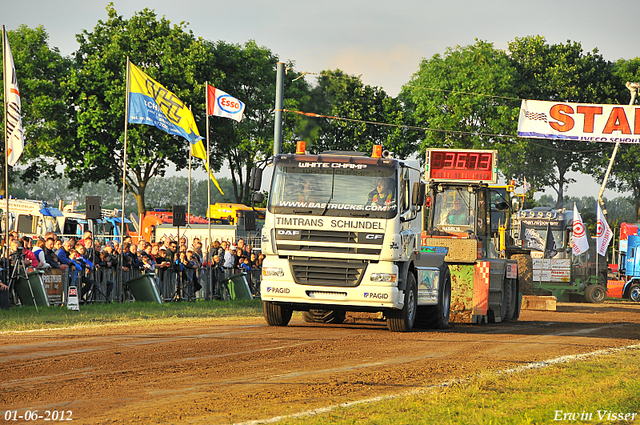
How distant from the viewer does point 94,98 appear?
42.0m

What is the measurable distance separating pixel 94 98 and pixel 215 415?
3756 cm

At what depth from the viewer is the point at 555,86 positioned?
5800 centimetres

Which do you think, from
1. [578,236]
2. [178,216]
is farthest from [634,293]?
[178,216]

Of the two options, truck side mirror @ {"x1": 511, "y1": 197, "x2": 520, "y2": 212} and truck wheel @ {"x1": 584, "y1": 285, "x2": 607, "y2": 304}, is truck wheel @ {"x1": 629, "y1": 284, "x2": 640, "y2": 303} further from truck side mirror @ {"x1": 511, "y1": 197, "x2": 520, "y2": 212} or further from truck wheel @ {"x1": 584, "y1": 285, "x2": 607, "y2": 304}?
truck side mirror @ {"x1": 511, "y1": 197, "x2": 520, "y2": 212}

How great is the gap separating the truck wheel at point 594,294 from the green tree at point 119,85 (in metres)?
21.3

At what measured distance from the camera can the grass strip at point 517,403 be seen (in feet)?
22.6

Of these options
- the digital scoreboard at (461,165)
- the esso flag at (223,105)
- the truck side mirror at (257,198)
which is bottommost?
the truck side mirror at (257,198)

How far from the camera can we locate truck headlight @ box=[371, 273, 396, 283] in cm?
1391

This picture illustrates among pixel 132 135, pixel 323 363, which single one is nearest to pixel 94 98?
pixel 132 135

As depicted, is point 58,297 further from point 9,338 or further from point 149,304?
point 9,338

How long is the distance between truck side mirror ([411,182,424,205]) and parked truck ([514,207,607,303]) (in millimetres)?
19272

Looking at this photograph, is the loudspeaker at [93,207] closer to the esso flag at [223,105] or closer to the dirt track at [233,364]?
the dirt track at [233,364]

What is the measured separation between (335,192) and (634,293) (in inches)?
1164

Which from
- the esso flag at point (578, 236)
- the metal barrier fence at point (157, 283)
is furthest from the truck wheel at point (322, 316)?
the esso flag at point (578, 236)
